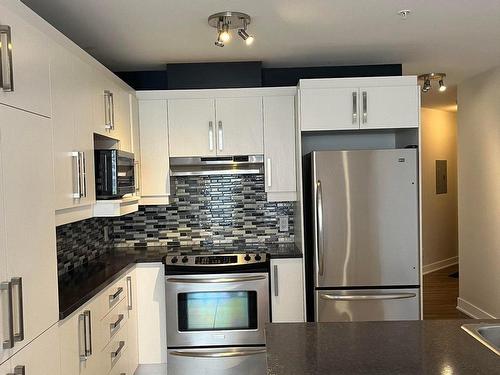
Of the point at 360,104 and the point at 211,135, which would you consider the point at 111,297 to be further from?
the point at 360,104

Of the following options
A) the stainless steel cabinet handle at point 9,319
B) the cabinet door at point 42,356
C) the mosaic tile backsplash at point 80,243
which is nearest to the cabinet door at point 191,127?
the mosaic tile backsplash at point 80,243

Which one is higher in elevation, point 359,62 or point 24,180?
point 359,62

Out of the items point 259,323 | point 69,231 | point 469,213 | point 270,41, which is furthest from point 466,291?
point 69,231

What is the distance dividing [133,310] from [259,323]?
92 centimetres

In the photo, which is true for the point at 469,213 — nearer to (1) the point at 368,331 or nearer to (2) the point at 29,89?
(1) the point at 368,331

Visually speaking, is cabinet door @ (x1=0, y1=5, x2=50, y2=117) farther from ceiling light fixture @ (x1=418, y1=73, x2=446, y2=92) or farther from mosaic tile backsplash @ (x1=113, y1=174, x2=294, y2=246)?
ceiling light fixture @ (x1=418, y1=73, x2=446, y2=92)

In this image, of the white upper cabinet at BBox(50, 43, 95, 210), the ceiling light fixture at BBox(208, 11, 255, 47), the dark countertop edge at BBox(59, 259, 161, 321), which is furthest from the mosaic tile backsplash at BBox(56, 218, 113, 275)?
the ceiling light fixture at BBox(208, 11, 255, 47)

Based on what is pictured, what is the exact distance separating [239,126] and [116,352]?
6.17 ft

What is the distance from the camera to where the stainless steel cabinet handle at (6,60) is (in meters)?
1.63

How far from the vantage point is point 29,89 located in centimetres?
186

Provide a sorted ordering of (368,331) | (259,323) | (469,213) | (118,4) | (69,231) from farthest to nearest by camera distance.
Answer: (469,213) → (259,323) → (69,231) → (118,4) → (368,331)

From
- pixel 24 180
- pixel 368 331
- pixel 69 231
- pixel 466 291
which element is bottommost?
pixel 466 291

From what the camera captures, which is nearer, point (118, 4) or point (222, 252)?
point (118, 4)

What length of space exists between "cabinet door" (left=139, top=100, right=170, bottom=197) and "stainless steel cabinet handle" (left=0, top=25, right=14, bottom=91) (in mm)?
2046
